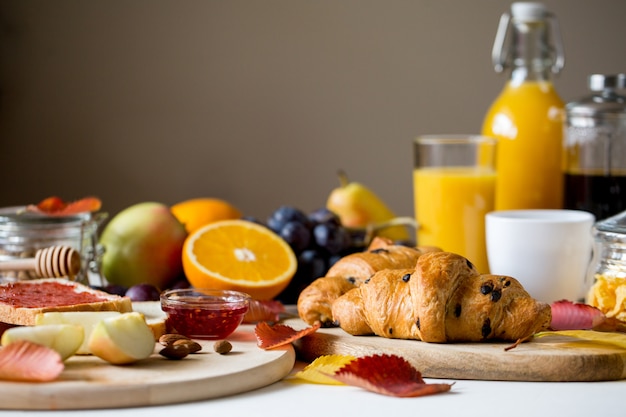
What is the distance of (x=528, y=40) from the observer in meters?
1.97

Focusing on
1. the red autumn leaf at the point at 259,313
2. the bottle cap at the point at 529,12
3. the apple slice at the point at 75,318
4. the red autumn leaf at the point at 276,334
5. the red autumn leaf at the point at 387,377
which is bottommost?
the red autumn leaf at the point at 259,313

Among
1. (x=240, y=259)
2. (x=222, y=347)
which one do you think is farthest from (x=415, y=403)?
(x=240, y=259)

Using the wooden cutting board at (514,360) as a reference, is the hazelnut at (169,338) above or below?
above

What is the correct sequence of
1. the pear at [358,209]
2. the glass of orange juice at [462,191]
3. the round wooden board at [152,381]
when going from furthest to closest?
the pear at [358,209], the glass of orange juice at [462,191], the round wooden board at [152,381]

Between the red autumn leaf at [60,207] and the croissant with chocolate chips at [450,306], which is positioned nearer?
the croissant with chocolate chips at [450,306]

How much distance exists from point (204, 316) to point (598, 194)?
0.95 m

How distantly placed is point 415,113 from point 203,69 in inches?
30.9

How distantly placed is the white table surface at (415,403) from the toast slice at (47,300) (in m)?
0.27

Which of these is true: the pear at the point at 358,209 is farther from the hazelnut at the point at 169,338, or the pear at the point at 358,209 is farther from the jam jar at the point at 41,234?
the hazelnut at the point at 169,338

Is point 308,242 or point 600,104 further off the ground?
point 600,104

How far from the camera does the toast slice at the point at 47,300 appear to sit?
120 centimetres

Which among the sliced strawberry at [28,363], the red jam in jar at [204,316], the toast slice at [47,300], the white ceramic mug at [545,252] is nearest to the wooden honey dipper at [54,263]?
the toast slice at [47,300]

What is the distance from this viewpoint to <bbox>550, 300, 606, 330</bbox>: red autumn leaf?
130 cm

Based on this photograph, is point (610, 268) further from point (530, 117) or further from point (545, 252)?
point (530, 117)
